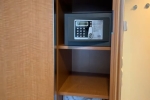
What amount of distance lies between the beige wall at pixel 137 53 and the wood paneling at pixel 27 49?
1592 mm

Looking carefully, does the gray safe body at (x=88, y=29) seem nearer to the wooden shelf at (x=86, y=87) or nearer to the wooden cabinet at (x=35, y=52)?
the wooden cabinet at (x=35, y=52)

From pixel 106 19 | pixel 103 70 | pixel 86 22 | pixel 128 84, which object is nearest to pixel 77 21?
pixel 86 22

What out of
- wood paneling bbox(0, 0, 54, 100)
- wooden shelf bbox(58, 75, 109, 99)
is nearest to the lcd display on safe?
wood paneling bbox(0, 0, 54, 100)

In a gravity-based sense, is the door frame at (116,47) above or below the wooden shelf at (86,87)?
above

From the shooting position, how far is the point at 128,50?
7.38 ft

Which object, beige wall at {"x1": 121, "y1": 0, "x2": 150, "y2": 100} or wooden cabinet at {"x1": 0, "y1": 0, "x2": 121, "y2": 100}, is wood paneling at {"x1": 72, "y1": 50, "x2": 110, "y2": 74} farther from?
beige wall at {"x1": 121, "y1": 0, "x2": 150, "y2": 100}

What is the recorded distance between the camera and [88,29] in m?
0.94

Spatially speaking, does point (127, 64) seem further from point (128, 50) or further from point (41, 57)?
point (41, 57)

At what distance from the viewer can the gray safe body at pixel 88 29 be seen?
0.92m

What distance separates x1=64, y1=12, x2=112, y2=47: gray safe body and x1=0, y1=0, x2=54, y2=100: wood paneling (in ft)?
0.41

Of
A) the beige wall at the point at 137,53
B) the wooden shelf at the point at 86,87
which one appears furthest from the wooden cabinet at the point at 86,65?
the beige wall at the point at 137,53

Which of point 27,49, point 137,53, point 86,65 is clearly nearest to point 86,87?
point 86,65

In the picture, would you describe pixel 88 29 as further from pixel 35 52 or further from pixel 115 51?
pixel 35 52

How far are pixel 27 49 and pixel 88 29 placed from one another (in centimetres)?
38
